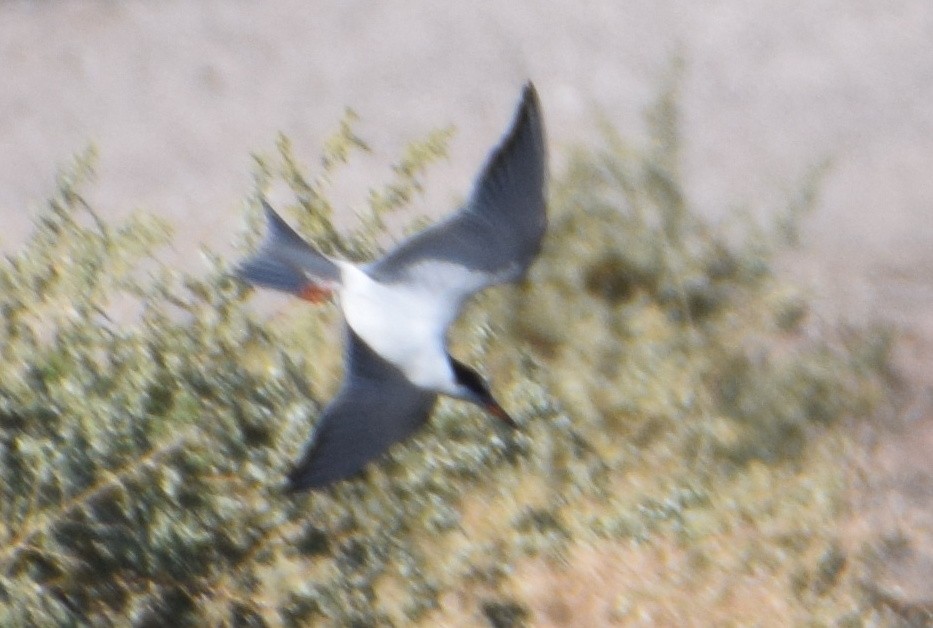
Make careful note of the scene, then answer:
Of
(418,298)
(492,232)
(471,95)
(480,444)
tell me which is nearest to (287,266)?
(418,298)

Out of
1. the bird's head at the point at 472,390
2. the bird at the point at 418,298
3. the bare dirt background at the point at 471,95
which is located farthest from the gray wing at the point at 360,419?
the bare dirt background at the point at 471,95

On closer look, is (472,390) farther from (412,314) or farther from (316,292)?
(316,292)

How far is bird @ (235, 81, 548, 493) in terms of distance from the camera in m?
3.12

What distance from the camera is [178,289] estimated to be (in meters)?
4.39

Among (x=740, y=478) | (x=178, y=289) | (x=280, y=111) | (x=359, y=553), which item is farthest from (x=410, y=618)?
(x=280, y=111)

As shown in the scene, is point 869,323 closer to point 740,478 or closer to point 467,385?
point 740,478

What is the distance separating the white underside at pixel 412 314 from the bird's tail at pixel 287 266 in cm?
5

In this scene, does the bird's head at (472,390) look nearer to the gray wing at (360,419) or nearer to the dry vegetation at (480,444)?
the gray wing at (360,419)

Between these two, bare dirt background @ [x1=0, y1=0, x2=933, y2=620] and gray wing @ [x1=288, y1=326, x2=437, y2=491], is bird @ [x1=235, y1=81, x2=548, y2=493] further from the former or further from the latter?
bare dirt background @ [x1=0, y1=0, x2=933, y2=620]

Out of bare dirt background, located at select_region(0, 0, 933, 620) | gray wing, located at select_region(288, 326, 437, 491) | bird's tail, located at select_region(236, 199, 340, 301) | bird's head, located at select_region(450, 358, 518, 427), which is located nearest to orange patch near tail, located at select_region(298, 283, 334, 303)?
bird's tail, located at select_region(236, 199, 340, 301)

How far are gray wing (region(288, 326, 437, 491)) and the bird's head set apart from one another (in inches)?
4.2

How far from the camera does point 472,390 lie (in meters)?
3.12

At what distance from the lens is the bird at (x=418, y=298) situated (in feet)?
10.2

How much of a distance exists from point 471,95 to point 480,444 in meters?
1.86
